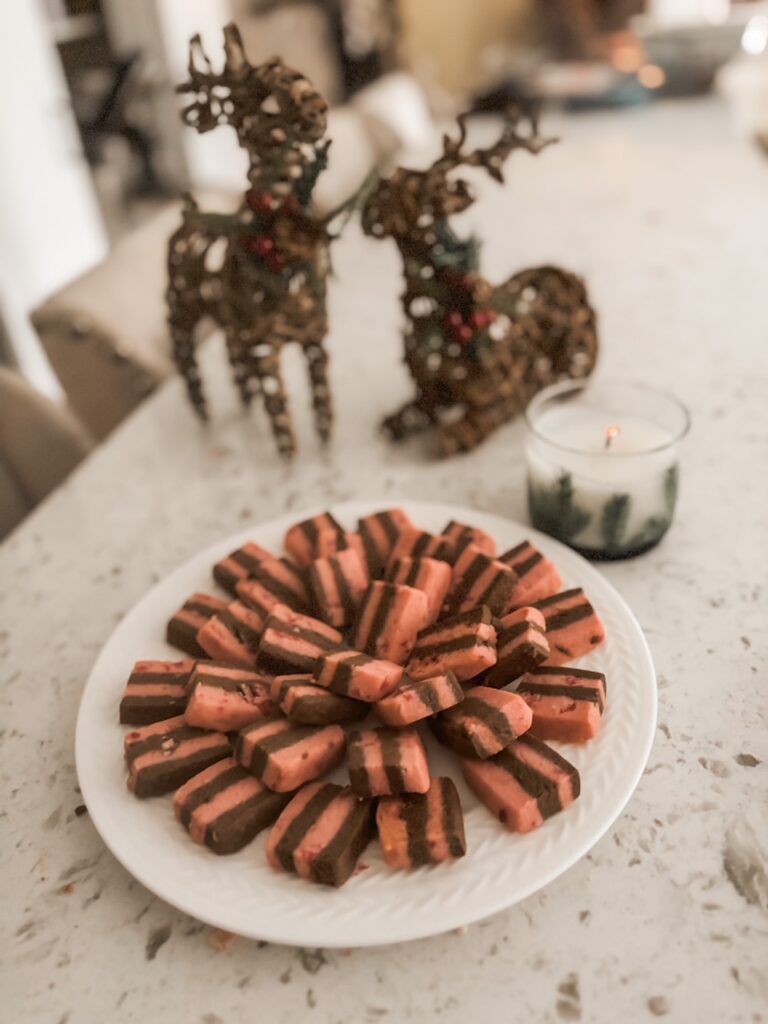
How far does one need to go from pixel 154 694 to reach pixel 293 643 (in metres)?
0.13

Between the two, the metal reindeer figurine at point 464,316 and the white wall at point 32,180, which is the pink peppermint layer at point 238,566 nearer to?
the metal reindeer figurine at point 464,316

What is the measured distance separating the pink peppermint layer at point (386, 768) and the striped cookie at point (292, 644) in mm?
115

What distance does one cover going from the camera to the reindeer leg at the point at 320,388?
3.56 ft

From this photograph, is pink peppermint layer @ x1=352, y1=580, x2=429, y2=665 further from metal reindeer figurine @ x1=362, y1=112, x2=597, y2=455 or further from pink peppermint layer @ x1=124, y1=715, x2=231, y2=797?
metal reindeer figurine @ x1=362, y1=112, x2=597, y2=455

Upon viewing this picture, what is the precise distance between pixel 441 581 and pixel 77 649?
0.42m

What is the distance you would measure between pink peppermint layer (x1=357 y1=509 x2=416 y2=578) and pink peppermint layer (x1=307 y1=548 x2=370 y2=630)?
0.04 meters

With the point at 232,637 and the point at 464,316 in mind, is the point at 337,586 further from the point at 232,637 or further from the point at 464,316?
the point at 464,316

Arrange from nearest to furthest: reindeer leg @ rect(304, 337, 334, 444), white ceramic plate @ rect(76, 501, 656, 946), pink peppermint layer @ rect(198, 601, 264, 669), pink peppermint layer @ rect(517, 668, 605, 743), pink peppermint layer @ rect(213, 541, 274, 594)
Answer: white ceramic plate @ rect(76, 501, 656, 946) < pink peppermint layer @ rect(517, 668, 605, 743) < pink peppermint layer @ rect(198, 601, 264, 669) < pink peppermint layer @ rect(213, 541, 274, 594) < reindeer leg @ rect(304, 337, 334, 444)

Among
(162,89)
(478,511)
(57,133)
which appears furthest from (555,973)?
(162,89)

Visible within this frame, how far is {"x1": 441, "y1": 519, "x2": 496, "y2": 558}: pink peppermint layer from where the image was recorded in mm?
875

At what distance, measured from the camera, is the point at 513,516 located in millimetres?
1048

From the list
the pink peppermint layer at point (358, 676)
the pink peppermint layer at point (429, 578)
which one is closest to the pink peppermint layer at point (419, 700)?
the pink peppermint layer at point (358, 676)

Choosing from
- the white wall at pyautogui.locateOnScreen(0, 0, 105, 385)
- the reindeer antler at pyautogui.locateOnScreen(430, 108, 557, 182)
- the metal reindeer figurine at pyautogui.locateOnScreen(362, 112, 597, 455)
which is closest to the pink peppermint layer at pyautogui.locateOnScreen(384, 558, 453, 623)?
the metal reindeer figurine at pyautogui.locateOnScreen(362, 112, 597, 455)

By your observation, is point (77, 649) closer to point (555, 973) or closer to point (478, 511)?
point (478, 511)
